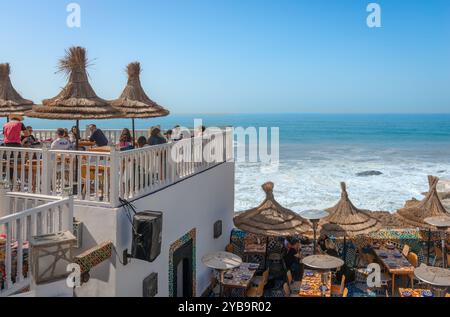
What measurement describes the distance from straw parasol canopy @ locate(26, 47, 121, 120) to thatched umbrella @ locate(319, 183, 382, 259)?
6.31 metres

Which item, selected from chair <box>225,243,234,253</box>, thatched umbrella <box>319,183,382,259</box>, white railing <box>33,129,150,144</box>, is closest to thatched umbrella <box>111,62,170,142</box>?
white railing <box>33,129,150,144</box>

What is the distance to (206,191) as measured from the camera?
1079 cm

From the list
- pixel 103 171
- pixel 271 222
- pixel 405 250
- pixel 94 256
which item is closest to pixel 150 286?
pixel 94 256

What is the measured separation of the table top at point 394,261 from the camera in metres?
10.9

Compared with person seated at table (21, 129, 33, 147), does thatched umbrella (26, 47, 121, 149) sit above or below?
above

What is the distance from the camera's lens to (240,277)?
1056cm

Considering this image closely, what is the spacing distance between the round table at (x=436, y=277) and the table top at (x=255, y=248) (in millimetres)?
4275

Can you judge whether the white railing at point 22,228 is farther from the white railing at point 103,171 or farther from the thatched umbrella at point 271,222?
the thatched umbrella at point 271,222

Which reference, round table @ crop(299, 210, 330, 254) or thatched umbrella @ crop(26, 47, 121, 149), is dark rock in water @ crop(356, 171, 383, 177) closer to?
round table @ crop(299, 210, 330, 254)

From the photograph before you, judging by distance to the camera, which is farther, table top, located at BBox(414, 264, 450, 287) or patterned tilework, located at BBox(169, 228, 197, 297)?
table top, located at BBox(414, 264, 450, 287)

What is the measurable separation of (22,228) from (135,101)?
551 centimetres

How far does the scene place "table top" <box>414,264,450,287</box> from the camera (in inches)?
346

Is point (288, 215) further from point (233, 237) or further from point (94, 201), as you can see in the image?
point (94, 201)
